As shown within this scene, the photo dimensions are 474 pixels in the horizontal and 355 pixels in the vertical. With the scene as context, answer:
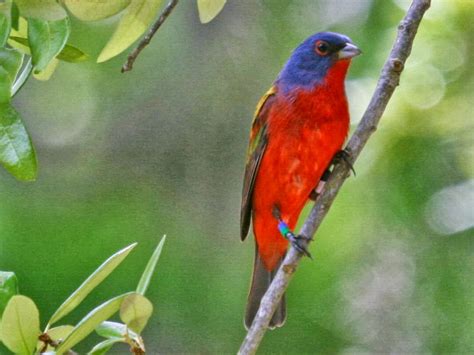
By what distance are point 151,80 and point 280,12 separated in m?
1.09

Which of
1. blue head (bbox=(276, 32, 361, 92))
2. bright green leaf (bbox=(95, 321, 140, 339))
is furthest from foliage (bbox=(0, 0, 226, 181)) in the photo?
blue head (bbox=(276, 32, 361, 92))

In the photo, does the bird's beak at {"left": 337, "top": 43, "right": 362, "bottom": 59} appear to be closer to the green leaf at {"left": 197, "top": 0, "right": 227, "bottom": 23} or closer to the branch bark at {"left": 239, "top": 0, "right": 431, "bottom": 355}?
the branch bark at {"left": 239, "top": 0, "right": 431, "bottom": 355}

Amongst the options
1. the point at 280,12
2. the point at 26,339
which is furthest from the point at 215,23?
the point at 26,339

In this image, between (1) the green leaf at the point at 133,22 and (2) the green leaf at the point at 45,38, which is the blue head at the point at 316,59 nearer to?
(1) the green leaf at the point at 133,22

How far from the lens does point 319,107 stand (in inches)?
180

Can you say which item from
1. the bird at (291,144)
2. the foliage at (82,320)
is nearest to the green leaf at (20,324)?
the foliage at (82,320)

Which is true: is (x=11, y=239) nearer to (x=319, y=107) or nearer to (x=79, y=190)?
(x=79, y=190)

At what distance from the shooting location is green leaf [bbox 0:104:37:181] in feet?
6.17

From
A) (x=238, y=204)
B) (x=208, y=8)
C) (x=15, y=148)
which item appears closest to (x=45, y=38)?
(x=15, y=148)

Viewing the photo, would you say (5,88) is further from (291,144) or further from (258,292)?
(258,292)

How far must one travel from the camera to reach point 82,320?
205cm

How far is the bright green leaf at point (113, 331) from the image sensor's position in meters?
2.09

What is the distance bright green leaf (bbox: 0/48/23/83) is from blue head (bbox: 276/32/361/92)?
2954 millimetres

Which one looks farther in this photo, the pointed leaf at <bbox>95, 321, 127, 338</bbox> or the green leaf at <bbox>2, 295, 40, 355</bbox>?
the pointed leaf at <bbox>95, 321, 127, 338</bbox>
